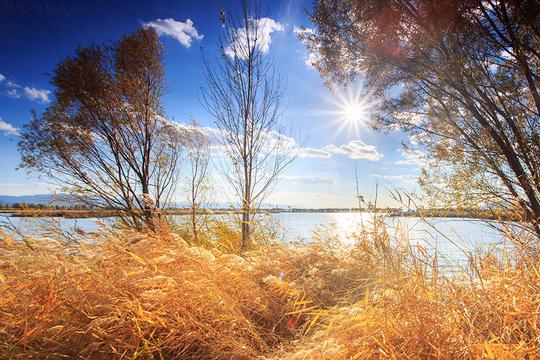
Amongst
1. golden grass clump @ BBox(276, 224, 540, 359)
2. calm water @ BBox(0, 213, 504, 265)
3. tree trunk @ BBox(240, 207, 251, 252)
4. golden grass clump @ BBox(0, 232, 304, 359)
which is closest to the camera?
golden grass clump @ BBox(276, 224, 540, 359)

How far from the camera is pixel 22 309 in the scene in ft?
5.13

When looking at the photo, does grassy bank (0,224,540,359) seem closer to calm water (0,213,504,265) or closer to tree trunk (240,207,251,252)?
calm water (0,213,504,265)

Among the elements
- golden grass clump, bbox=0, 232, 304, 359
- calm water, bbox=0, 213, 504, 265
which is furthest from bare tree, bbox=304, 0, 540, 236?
golden grass clump, bbox=0, 232, 304, 359

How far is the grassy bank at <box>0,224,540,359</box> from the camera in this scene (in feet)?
4.00

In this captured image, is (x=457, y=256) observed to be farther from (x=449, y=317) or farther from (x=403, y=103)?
(x=403, y=103)

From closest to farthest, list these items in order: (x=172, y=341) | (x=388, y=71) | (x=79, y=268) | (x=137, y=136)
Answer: (x=172, y=341), (x=79, y=268), (x=388, y=71), (x=137, y=136)

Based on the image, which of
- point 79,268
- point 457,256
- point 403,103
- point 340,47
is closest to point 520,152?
point 403,103

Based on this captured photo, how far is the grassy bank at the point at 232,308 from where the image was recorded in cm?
122

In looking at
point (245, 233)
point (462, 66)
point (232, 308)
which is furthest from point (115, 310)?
point (462, 66)

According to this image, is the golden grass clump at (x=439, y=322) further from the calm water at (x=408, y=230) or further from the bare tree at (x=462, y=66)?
the bare tree at (x=462, y=66)

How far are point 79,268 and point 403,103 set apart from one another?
24.3 feet

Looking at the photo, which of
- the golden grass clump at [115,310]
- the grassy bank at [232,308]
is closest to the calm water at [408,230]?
the grassy bank at [232,308]

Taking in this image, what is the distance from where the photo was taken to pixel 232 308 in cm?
170

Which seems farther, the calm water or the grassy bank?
the calm water
